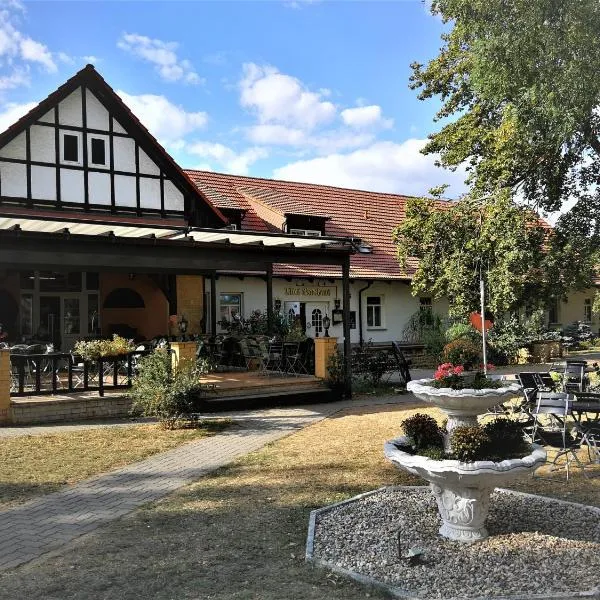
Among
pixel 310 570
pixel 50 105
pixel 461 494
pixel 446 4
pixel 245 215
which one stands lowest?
pixel 310 570

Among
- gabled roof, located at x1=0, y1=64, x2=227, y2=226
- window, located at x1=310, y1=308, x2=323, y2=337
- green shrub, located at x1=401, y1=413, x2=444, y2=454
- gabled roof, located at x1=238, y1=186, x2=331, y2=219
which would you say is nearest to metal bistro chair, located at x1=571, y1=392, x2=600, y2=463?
green shrub, located at x1=401, y1=413, x2=444, y2=454

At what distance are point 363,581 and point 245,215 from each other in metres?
18.4

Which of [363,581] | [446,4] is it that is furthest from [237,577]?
[446,4]

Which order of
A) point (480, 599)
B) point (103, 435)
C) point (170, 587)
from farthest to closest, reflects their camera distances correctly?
point (103, 435), point (170, 587), point (480, 599)

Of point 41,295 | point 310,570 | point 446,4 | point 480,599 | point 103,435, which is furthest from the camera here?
point 41,295

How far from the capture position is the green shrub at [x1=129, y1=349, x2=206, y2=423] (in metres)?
9.86

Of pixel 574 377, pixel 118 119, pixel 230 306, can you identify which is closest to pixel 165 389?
pixel 574 377

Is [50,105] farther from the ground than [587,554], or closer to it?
farther from the ground

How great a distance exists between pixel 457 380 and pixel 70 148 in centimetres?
1357

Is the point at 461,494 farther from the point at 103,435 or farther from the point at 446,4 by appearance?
the point at 446,4

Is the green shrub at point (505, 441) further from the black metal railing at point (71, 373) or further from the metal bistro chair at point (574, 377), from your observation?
the black metal railing at point (71, 373)

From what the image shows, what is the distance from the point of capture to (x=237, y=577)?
4.22 m

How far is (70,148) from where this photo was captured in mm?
16047

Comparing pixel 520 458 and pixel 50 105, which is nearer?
pixel 520 458
